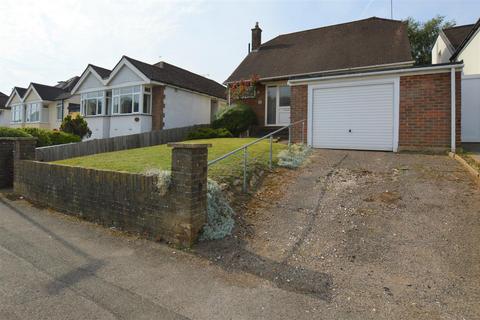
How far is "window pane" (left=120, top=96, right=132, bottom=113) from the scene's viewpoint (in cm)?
1905

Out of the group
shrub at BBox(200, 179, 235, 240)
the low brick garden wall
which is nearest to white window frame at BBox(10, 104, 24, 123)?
the low brick garden wall

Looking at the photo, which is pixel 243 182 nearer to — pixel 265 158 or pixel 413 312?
pixel 265 158

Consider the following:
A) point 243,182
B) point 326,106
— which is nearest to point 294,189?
point 243,182

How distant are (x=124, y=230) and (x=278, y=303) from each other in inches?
132

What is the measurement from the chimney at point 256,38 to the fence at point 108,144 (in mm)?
6929

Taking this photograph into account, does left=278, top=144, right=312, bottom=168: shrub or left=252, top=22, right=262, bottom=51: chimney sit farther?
left=252, top=22, right=262, bottom=51: chimney

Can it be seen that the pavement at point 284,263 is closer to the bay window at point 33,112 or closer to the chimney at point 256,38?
the chimney at point 256,38

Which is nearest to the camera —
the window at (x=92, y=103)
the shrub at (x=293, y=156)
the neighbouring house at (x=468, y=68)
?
the shrub at (x=293, y=156)

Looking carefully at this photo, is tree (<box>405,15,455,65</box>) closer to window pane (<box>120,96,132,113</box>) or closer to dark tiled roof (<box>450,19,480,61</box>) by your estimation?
dark tiled roof (<box>450,19,480,61</box>)

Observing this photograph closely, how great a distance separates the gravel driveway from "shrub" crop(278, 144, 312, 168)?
109 centimetres

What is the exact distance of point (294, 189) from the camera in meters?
6.93

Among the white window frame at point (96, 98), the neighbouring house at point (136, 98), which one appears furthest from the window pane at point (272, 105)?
the white window frame at point (96, 98)

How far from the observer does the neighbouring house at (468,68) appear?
11945 millimetres

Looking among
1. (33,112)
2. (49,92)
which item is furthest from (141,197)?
(33,112)
